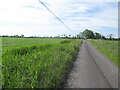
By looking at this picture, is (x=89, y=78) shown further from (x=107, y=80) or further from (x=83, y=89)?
(x=83, y=89)

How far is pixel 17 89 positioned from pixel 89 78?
4.18 metres

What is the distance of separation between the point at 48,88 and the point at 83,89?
5.13ft

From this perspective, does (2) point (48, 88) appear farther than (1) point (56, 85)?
No

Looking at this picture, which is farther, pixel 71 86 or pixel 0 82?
pixel 71 86

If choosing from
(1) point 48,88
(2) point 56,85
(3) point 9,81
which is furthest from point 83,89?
(3) point 9,81

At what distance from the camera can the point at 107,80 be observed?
292 inches

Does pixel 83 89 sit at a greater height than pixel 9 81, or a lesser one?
lesser

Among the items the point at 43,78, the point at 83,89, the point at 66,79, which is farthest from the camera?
the point at 66,79

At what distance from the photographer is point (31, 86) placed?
4652 millimetres

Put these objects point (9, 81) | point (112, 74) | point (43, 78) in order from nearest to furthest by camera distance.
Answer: point (9, 81) < point (43, 78) < point (112, 74)

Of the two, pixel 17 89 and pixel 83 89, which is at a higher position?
pixel 17 89

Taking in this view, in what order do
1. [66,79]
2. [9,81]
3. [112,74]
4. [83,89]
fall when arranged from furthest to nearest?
[112,74] < [66,79] < [83,89] < [9,81]

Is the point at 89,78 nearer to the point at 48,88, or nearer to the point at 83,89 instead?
the point at 83,89

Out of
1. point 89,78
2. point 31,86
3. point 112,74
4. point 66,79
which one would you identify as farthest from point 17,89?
point 112,74
